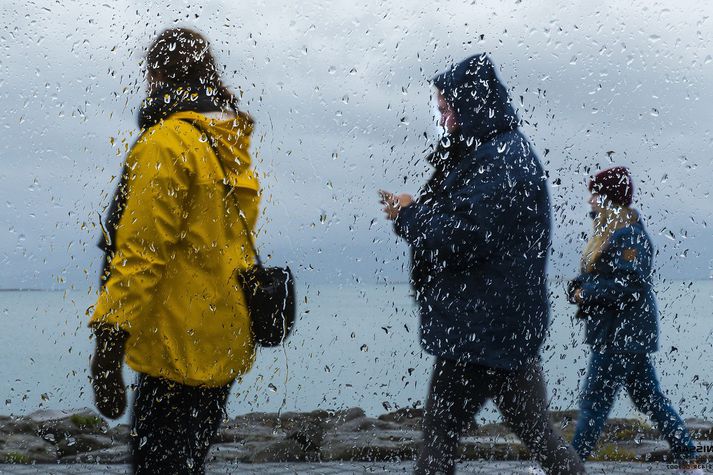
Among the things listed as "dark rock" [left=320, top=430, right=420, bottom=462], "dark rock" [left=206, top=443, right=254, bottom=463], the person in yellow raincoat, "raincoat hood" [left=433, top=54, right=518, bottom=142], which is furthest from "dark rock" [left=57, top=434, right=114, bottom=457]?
"raincoat hood" [left=433, top=54, right=518, bottom=142]

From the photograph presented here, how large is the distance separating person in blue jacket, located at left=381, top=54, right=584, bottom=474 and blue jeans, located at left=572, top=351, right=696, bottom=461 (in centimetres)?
191

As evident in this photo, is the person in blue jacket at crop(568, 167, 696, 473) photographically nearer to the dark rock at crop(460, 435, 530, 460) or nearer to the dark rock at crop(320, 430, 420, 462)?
the dark rock at crop(460, 435, 530, 460)

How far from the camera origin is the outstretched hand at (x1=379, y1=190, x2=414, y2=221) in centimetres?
328

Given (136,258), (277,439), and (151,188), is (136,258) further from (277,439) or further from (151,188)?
(277,439)

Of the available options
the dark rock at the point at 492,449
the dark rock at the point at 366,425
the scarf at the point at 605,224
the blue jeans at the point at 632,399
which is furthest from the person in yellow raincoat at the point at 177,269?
the dark rock at the point at 366,425

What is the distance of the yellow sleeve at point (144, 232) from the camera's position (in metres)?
2.72

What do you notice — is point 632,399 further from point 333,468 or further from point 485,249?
point 485,249

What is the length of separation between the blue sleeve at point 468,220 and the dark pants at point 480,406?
39 cm

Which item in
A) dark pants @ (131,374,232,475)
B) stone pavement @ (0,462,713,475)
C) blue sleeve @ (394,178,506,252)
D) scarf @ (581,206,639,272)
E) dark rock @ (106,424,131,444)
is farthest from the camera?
dark rock @ (106,424,131,444)

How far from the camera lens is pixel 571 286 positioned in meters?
5.16

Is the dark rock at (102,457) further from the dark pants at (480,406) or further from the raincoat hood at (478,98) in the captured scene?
the raincoat hood at (478,98)

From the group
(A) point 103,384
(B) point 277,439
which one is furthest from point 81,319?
(B) point 277,439

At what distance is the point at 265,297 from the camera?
2.89 metres

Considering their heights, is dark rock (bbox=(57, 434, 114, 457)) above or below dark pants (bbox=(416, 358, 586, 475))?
below
